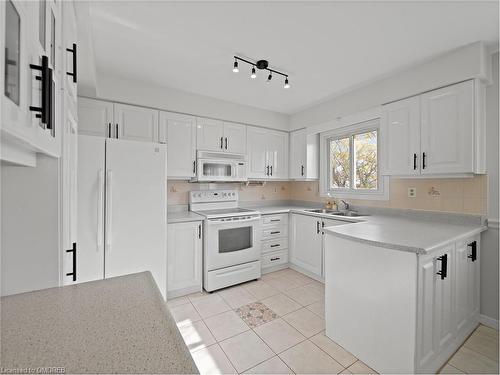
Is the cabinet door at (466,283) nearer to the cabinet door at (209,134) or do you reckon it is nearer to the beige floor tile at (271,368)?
the beige floor tile at (271,368)

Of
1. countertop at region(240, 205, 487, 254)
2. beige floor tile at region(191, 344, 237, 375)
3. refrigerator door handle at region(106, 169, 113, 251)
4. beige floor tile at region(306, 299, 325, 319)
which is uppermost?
refrigerator door handle at region(106, 169, 113, 251)

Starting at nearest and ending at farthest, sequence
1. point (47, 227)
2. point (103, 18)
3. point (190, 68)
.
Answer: point (47, 227), point (103, 18), point (190, 68)

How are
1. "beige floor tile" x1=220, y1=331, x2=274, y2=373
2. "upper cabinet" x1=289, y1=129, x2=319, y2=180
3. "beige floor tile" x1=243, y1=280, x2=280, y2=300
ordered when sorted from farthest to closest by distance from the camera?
"upper cabinet" x1=289, y1=129, x2=319, y2=180 → "beige floor tile" x1=243, y1=280, x2=280, y2=300 → "beige floor tile" x1=220, y1=331, x2=274, y2=373

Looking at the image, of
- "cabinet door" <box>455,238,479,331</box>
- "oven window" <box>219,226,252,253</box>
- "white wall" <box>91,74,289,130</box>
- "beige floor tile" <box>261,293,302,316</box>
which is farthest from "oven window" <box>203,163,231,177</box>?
"cabinet door" <box>455,238,479,331</box>

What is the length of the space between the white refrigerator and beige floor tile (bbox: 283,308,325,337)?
4.32 ft

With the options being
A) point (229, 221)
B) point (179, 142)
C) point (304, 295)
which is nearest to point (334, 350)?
point (304, 295)

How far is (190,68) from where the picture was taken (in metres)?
2.35

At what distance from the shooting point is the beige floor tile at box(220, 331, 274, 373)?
5.42ft

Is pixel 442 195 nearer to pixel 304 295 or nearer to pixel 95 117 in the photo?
pixel 304 295

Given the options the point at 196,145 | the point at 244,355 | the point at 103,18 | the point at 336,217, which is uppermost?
the point at 103,18

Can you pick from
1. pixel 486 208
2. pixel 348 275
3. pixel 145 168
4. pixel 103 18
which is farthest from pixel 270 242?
pixel 103 18

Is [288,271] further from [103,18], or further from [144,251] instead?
[103,18]

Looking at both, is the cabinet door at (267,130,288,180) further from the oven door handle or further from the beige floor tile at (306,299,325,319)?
the beige floor tile at (306,299,325,319)

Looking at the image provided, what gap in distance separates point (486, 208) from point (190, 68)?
3124 mm
